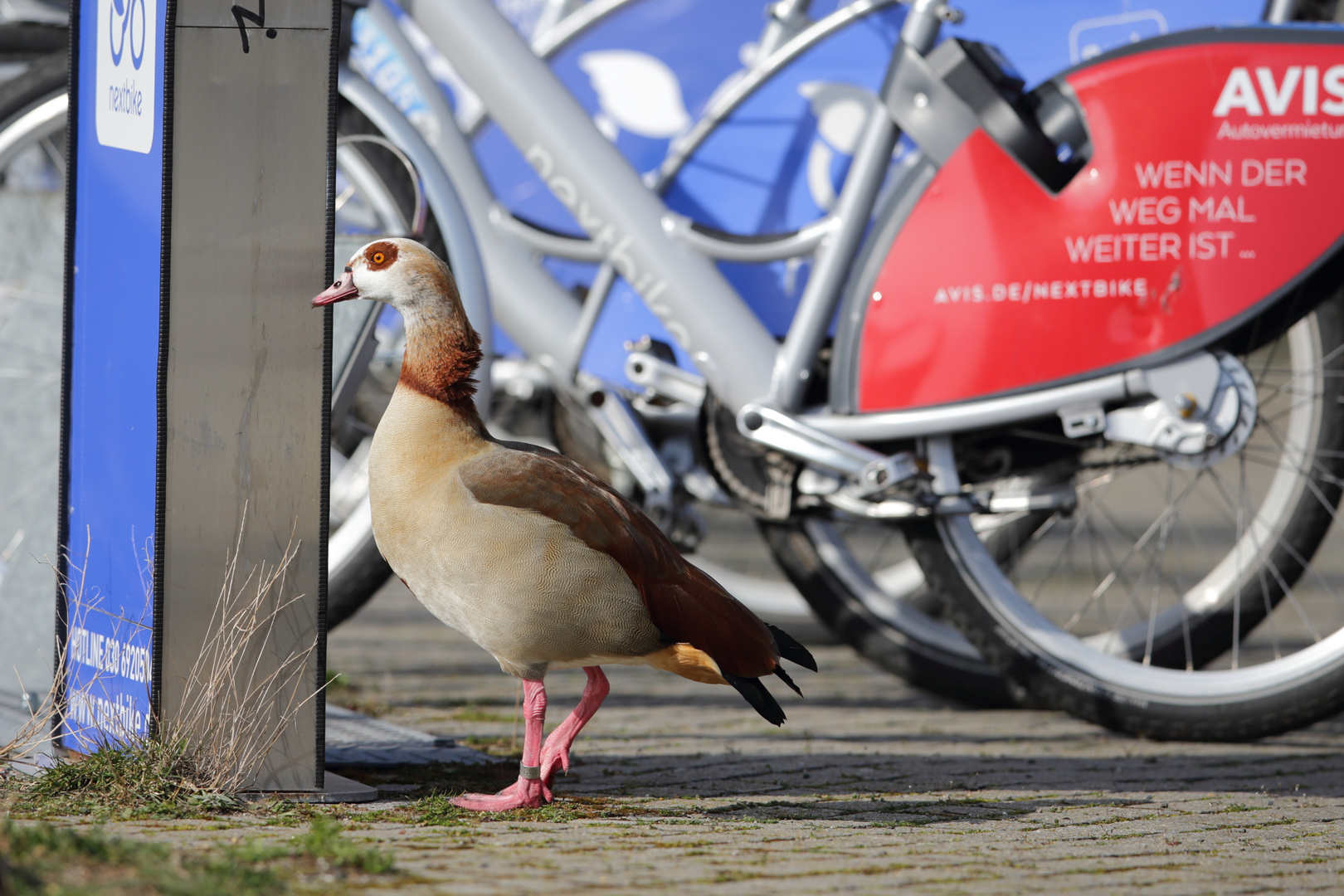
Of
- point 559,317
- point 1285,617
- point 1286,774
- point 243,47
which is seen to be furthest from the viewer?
point 1285,617

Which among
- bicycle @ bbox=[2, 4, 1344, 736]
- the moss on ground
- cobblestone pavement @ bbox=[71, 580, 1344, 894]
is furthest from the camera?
bicycle @ bbox=[2, 4, 1344, 736]

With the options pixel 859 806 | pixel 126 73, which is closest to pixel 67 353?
pixel 126 73

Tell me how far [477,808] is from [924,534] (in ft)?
5.65

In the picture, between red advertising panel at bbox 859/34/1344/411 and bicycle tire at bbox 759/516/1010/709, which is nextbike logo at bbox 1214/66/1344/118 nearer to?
red advertising panel at bbox 859/34/1344/411

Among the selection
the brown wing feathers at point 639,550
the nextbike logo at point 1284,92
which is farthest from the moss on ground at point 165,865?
the nextbike logo at point 1284,92

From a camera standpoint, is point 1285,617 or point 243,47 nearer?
point 243,47

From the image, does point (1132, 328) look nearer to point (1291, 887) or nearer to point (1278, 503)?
point (1278, 503)

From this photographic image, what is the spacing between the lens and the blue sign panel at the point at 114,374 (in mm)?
3480

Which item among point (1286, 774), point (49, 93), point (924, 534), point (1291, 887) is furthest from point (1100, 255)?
point (49, 93)

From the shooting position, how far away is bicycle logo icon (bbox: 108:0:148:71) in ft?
11.5

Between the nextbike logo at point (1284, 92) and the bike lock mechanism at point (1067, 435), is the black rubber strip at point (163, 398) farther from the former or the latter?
the nextbike logo at point (1284, 92)

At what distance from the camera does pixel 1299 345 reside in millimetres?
4484

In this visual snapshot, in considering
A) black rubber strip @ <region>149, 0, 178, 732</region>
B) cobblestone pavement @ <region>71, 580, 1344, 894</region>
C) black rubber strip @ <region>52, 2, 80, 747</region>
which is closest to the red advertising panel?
cobblestone pavement @ <region>71, 580, 1344, 894</region>

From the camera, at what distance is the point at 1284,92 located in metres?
4.30
